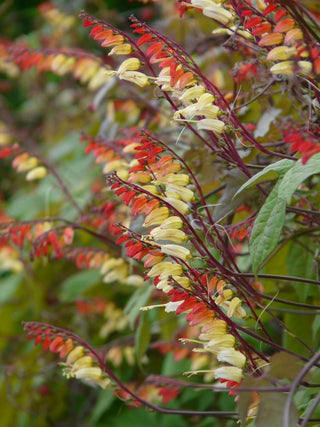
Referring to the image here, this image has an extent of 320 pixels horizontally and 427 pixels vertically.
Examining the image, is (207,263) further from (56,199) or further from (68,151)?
(68,151)

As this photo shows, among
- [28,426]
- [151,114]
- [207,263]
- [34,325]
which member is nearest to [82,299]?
[28,426]

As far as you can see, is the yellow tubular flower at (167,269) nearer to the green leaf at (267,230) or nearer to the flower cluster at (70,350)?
the green leaf at (267,230)

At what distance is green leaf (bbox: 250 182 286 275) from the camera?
72 cm

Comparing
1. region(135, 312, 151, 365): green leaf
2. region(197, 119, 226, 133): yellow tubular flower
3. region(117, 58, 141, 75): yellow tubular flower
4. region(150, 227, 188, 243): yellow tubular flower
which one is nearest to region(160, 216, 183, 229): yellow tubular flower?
region(150, 227, 188, 243): yellow tubular flower

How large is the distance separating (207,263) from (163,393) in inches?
19.8

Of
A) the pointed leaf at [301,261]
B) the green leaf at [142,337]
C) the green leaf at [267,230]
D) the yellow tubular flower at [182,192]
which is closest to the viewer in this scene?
the green leaf at [267,230]

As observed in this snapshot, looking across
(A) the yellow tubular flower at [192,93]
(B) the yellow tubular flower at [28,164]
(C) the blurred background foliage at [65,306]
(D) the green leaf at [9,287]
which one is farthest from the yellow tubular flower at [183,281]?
(D) the green leaf at [9,287]

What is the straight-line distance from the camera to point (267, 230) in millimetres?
729

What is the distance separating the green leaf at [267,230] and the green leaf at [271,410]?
0.49ft

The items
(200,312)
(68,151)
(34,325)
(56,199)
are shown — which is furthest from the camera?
(68,151)

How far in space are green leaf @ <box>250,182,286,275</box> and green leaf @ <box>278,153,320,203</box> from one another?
0.04m

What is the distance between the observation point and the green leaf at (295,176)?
67cm

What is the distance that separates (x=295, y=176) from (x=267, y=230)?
0.08 metres

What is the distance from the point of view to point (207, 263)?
0.80 metres
